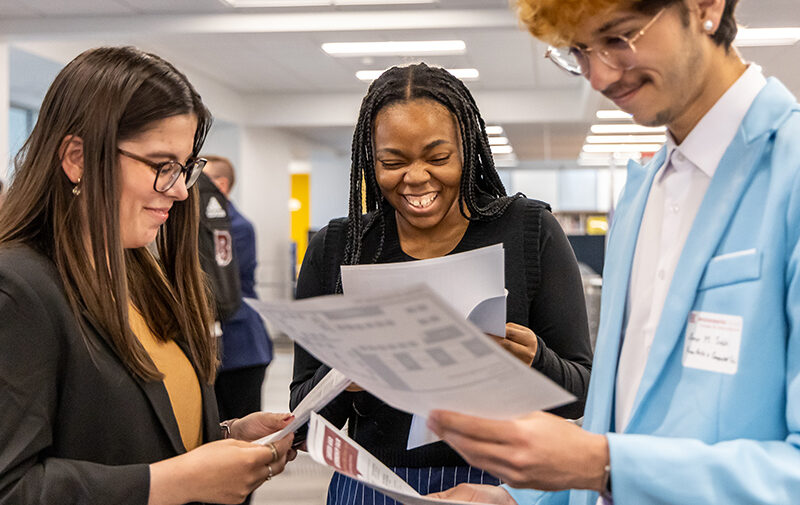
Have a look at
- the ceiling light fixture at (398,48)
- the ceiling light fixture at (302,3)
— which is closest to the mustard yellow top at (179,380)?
Answer: the ceiling light fixture at (302,3)

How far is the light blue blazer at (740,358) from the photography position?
825mm

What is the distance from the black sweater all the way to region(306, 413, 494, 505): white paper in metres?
0.30

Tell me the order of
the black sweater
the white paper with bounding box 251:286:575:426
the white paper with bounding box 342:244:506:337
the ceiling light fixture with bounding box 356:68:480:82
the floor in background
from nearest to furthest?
the white paper with bounding box 251:286:575:426
the white paper with bounding box 342:244:506:337
the black sweater
the floor in background
the ceiling light fixture with bounding box 356:68:480:82

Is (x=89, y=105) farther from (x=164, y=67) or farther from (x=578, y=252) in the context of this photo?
(x=578, y=252)

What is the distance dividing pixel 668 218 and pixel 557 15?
0.30 m

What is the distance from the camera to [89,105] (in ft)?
4.17

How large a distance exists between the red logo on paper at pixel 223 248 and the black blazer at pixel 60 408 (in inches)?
97.1

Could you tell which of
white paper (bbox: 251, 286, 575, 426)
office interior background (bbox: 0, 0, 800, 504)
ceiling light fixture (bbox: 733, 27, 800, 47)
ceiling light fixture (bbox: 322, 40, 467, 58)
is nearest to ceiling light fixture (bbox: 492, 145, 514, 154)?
office interior background (bbox: 0, 0, 800, 504)

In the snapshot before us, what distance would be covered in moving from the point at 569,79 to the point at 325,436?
32.0 ft

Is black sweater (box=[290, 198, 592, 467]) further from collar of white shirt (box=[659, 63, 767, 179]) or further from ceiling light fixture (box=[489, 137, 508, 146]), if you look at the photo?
ceiling light fixture (box=[489, 137, 508, 146])

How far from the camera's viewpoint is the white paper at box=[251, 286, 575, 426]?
29.8 inches

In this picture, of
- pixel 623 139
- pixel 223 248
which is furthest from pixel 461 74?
pixel 223 248

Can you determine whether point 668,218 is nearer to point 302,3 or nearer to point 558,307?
point 558,307

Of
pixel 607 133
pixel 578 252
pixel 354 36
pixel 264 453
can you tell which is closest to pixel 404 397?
pixel 264 453
